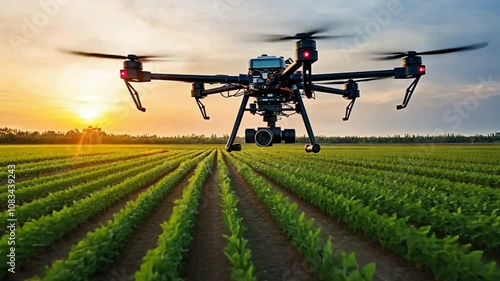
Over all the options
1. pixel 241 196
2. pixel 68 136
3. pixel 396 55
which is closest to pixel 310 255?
pixel 241 196

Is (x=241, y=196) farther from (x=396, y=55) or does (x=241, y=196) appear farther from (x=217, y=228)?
(x=396, y=55)

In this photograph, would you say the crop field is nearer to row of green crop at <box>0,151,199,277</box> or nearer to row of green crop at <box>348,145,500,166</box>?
row of green crop at <box>0,151,199,277</box>

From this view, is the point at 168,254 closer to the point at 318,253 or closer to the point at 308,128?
the point at 318,253

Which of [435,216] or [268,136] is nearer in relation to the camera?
[435,216]

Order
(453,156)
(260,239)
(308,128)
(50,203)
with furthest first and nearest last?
(453,156)
(308,128)
(50,203)
(260,239)

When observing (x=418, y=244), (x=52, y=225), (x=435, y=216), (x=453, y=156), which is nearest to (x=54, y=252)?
(x=52, y=225)

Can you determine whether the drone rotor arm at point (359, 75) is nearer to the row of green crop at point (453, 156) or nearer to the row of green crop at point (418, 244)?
the row of green crop at point (418, 244)
